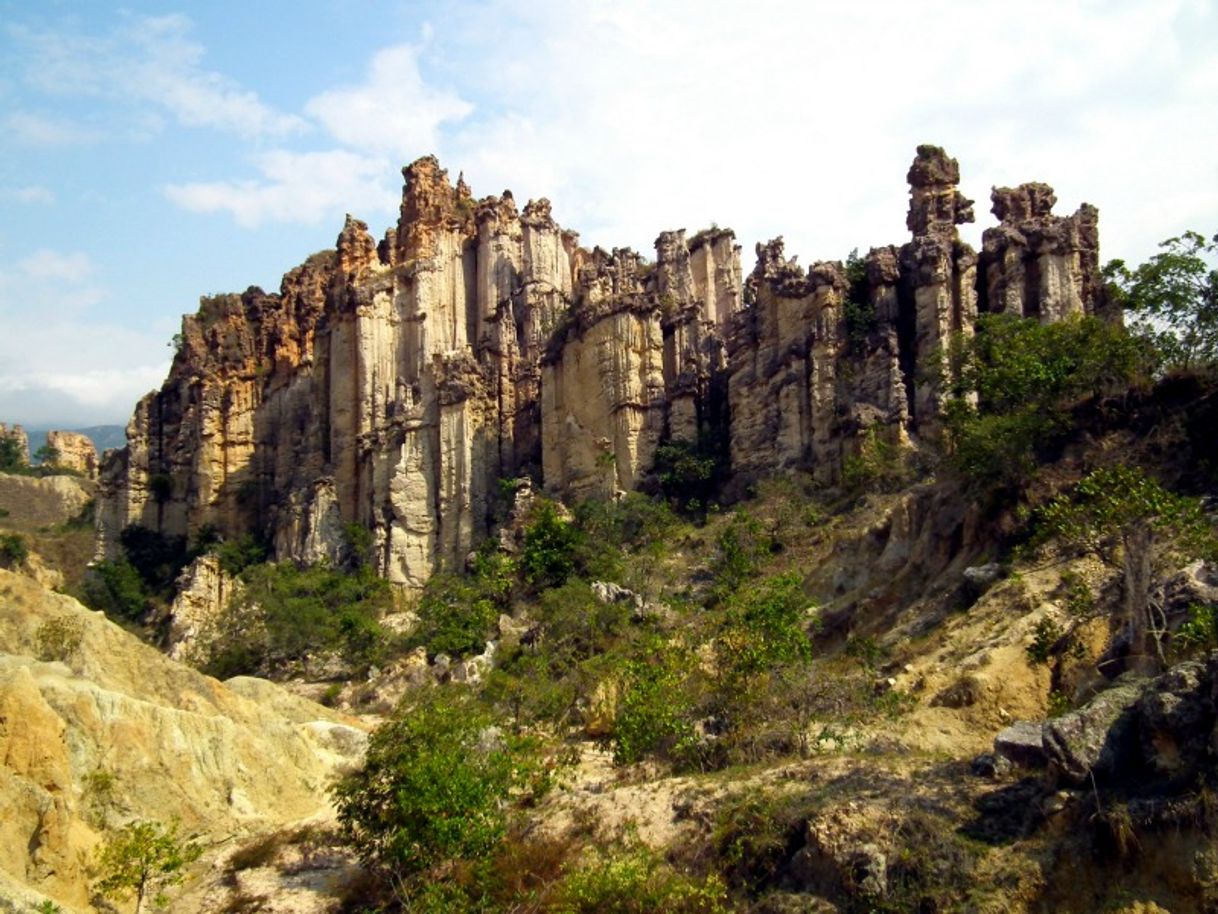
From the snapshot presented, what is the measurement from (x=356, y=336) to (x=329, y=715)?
23296 mm

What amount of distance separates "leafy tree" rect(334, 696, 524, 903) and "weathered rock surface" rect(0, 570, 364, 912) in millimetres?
3322

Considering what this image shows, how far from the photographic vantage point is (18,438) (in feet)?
276

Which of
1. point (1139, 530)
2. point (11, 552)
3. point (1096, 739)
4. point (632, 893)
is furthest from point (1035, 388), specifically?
point (11, 552)

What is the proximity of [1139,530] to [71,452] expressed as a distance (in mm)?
80152

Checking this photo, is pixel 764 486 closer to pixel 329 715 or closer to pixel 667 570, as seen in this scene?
pixel 667 570

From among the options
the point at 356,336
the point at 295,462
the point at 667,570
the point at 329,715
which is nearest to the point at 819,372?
the point at 667,570

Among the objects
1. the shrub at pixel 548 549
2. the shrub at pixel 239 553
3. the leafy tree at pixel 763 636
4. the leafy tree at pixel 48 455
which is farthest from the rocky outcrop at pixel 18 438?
the leafy tree at pixel 763 636

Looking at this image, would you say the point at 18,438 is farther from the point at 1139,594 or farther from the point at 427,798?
the point at 1139,594

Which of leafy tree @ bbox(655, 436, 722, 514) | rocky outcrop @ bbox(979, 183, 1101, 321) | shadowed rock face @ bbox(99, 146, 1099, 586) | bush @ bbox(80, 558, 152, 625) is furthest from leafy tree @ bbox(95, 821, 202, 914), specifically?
bush @ bbox(80, 558, 152, 625)

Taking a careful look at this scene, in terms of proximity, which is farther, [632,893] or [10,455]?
[10,455]

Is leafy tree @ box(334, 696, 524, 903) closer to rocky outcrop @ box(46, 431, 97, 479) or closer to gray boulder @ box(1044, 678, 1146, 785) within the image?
gray boulder @ box(1044, 678, 1146, 785)

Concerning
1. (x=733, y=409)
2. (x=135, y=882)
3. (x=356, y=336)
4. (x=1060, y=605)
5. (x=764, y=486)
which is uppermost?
(x=356, y=336)

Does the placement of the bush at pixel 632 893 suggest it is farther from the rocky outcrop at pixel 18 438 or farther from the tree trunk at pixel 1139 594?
the rocky outcrop at pixel 18 438

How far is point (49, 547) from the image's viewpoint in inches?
2015
